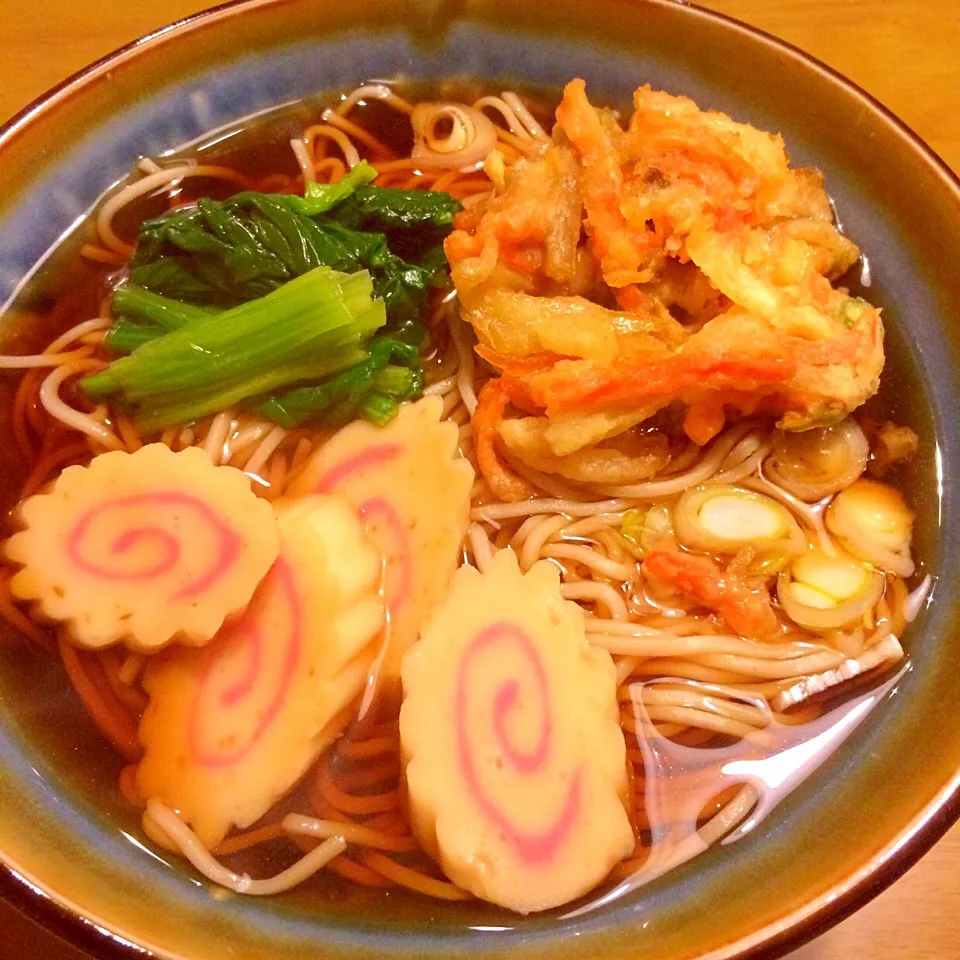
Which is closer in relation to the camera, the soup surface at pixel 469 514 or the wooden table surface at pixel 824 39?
the soup surface at pixel 469 514

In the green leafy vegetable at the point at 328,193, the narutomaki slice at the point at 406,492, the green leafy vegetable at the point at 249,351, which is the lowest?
the narutomaki slice at the point at 406,492

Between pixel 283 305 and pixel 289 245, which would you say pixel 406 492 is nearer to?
pixel 283 305

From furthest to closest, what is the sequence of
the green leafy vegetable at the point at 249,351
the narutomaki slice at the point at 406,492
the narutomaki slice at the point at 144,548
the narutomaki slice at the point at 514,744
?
the green leafy vegetable at the point at 249,351, the narutomaki slice at the point at 406,492, the narutomaki slice at the point at 144,548, the narutomaki slice at the point at 514,744

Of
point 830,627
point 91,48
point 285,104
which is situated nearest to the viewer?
point 830,627

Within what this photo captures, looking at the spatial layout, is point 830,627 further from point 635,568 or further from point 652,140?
point 652,140

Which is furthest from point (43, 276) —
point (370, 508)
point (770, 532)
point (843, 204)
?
point (843, 204)

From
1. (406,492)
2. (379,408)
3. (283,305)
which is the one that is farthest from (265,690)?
(283,305)

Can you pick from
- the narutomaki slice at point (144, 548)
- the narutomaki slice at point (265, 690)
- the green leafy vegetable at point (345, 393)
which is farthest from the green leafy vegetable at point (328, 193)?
the narutomaki slice at point (265, 690)

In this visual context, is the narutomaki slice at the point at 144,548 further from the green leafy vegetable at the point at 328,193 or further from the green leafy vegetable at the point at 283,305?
the green leafy vegetable at the point at 328,193
